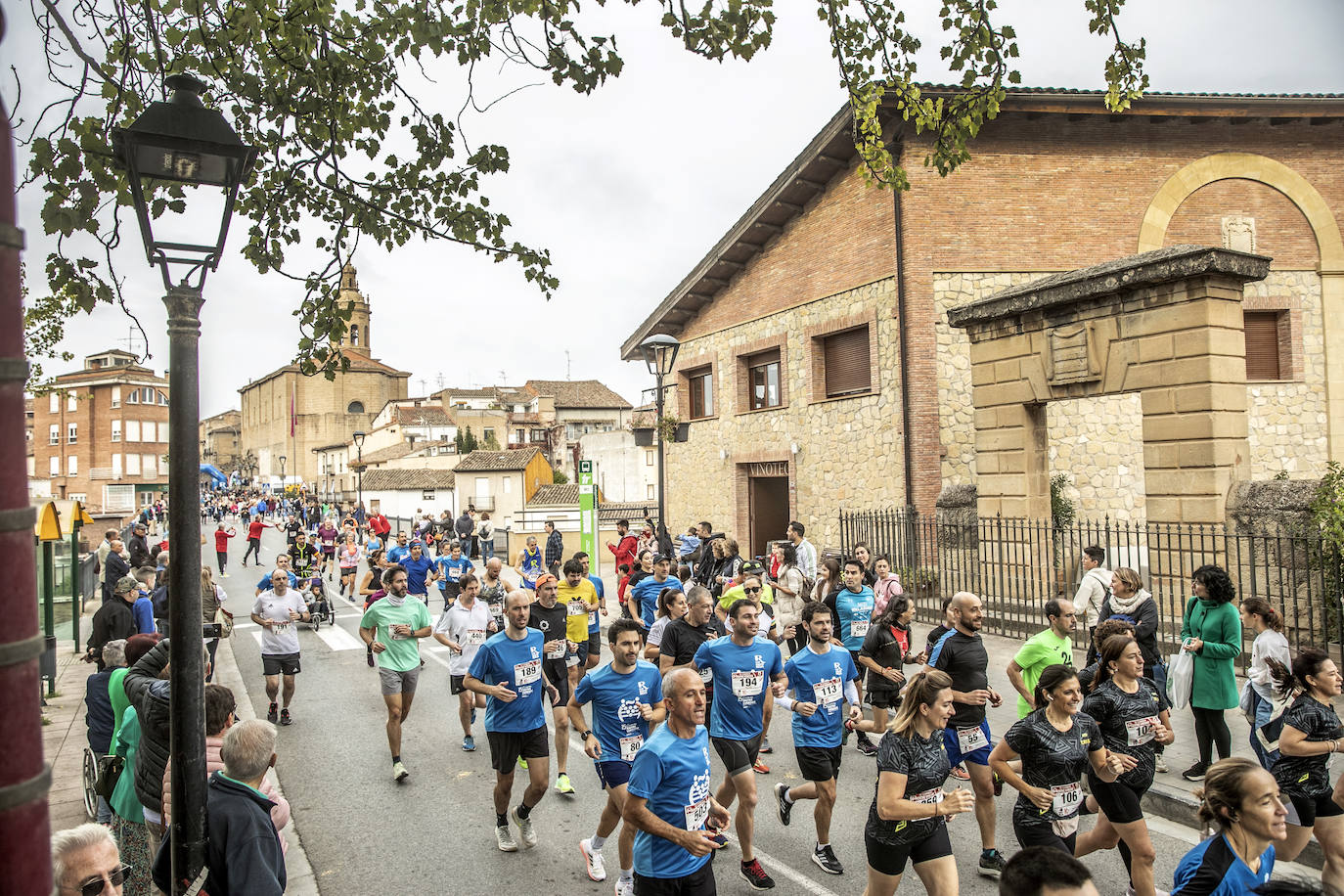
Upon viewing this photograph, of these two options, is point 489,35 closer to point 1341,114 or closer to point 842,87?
point 842,87

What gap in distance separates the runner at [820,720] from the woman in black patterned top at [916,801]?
1608 millimetres

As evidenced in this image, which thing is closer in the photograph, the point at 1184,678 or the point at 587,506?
the point at 1184,678

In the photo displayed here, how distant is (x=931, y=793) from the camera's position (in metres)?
4.56

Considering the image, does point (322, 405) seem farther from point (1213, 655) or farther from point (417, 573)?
point (1213, 655)

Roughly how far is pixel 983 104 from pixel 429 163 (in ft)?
11.8

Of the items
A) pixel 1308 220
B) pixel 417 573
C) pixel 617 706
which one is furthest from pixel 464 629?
pixel 1308 220

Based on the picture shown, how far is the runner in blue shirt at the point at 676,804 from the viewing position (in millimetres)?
4348

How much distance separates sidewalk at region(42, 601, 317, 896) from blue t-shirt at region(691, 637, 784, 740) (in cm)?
312

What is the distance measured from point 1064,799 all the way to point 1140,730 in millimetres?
925

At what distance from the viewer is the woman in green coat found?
22.8 feet

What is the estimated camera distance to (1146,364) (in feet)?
38.7

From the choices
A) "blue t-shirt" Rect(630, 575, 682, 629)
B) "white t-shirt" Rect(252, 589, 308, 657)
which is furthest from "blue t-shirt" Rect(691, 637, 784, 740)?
"white t-shirt" Rect(252, 589, 308, 657)

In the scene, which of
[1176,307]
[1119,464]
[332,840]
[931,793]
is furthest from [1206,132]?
[332,840]

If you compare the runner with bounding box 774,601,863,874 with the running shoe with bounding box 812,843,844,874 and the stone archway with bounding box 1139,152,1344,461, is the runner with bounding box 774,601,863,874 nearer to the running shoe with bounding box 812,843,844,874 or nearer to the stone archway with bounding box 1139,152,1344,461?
the running shoe with bounding box 812,843,844,874
